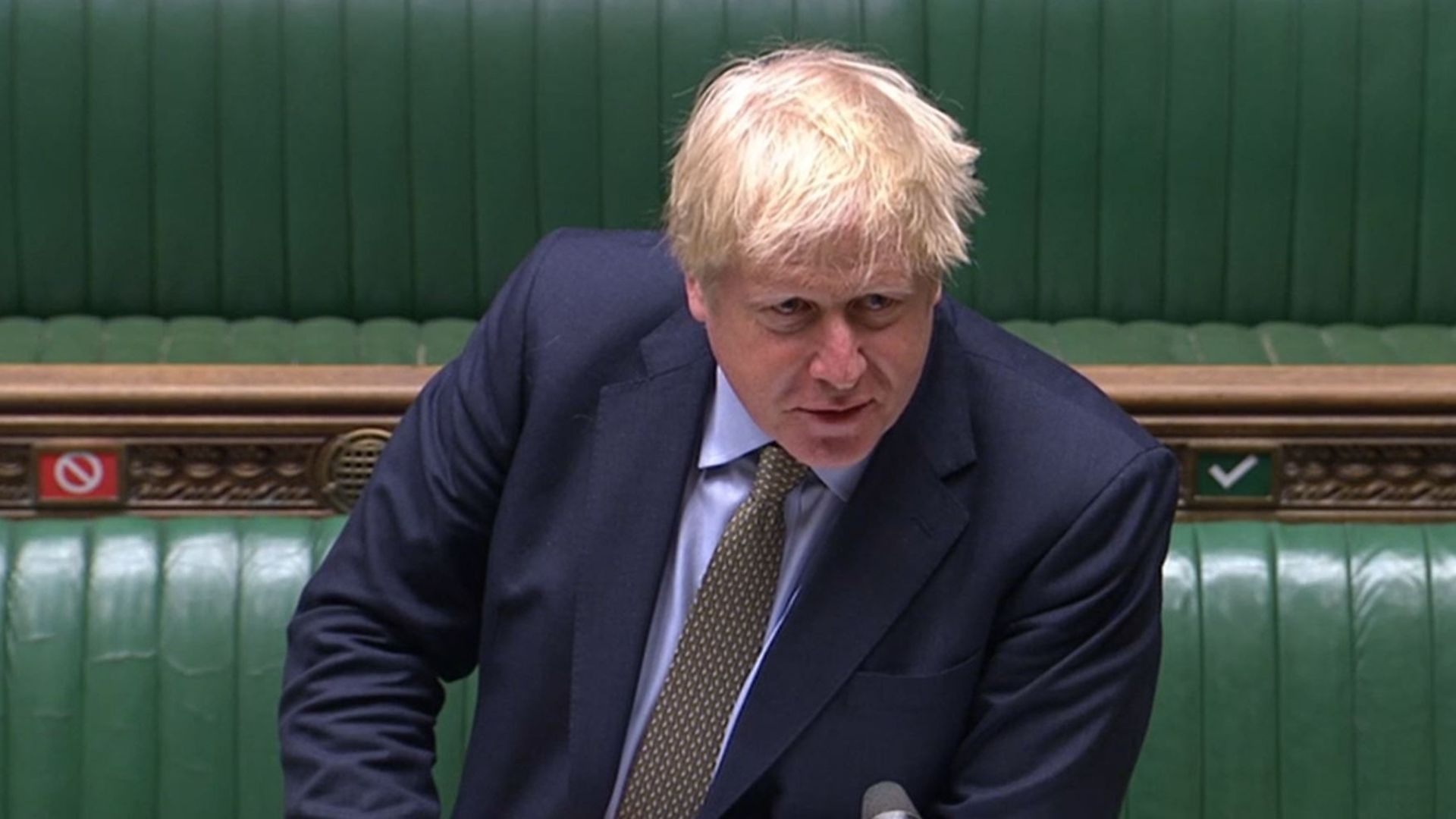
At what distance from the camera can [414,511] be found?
1.36 m

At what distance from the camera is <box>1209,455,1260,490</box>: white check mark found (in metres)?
2.10

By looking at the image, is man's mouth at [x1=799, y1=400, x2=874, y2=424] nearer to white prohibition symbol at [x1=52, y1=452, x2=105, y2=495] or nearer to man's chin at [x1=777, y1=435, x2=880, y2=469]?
man's chin at [x1=777, y1=435, x2=880, y2=469]

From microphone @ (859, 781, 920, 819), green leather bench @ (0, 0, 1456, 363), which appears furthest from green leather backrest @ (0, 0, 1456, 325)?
microphone @ (859, 781, 920, 819)

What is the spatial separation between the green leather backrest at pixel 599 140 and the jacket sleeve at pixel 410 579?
4.13 ft

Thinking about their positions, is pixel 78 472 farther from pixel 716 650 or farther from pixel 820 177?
pixel 820 177

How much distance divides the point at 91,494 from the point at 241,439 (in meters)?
0.13

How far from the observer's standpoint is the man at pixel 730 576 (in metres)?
1.29

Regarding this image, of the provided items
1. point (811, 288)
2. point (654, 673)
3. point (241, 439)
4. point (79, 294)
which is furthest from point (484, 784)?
point (79, 294)

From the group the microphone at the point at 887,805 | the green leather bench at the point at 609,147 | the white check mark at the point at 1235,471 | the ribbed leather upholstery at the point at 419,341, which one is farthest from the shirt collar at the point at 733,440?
the green leather bench at the point at 609,147

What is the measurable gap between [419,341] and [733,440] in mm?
1268

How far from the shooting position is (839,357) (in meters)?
1.17

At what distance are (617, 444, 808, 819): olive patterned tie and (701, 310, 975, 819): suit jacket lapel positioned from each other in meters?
0.02

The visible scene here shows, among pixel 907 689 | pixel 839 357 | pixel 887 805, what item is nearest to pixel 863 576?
pixel 907 689

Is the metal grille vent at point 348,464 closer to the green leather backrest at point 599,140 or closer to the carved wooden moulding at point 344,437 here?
the carved wooden moulding at point 344,437
